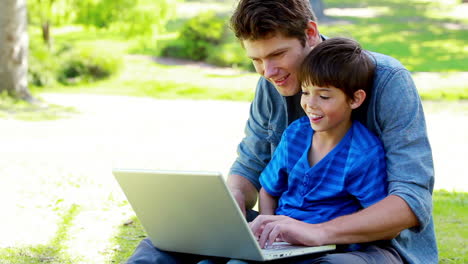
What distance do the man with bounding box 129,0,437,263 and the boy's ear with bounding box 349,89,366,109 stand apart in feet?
0.21

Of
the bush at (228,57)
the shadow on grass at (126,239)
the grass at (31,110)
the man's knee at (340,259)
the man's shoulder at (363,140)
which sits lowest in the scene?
the bush at (228,57)

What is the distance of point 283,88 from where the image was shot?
9.89 feet

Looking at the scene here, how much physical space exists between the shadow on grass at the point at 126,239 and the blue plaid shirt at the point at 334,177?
157 cm

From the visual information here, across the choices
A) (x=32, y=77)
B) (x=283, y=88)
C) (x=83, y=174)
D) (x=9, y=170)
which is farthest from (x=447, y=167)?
(x=32, y=77)

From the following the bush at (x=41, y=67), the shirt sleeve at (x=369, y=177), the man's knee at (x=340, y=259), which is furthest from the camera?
the bush at (x=41, y=67)

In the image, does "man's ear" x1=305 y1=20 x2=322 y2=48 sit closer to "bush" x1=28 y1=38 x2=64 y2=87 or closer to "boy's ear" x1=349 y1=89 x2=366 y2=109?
"boy's ear" x1=349 y1=89 x2=366 y2=109

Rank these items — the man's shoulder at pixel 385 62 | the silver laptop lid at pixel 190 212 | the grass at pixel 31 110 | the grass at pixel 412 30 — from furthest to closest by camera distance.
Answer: the grass at pixel 412 30 → the grass at pixel 31 110 → the man's shoulder at pixel 385 62 → the silver laptop lid at pixel 190 212

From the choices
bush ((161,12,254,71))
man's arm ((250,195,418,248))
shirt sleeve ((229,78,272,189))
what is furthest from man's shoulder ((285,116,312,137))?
bush ((161,12,254,71))

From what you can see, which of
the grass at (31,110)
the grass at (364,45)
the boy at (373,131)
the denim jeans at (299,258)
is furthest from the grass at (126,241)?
the grass at (31,110)

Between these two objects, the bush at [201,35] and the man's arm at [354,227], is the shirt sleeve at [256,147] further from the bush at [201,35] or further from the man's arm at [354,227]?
the bush at [201,35]

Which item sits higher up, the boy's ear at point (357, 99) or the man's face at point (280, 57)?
the man's face at point (280, 57)

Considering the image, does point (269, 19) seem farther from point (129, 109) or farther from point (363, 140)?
point (129, 109)

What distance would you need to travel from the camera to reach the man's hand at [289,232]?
101 inches

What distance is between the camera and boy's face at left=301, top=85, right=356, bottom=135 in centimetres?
275
